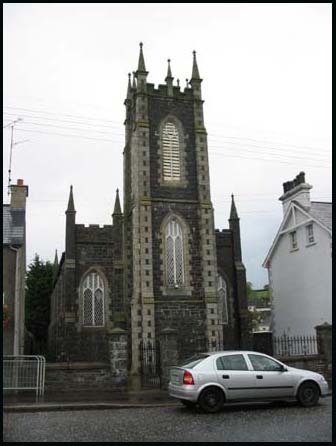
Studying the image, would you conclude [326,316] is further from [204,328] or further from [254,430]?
[254,430]

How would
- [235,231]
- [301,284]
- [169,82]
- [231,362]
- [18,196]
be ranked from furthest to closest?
1. [235,231]
2. [301,284]
3. [169,82]
4. [18,196]
5. [231,362]

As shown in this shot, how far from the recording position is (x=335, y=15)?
25.3ft

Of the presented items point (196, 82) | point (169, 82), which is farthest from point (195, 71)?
point (169, 82)

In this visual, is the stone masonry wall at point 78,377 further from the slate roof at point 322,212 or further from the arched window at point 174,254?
the slate roof at point 322,212

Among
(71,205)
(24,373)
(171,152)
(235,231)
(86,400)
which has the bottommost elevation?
(86,400)

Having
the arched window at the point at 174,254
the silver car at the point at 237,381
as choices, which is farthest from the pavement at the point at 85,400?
the arched window at the point at 174,254

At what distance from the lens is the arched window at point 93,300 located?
28647 mm

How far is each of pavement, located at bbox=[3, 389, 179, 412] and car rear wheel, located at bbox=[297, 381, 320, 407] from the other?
136 inches

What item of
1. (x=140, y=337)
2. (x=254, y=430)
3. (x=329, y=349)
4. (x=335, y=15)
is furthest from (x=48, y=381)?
(x=335, y=15)

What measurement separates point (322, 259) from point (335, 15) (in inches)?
806

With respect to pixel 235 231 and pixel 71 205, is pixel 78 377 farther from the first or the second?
pixel 235 231

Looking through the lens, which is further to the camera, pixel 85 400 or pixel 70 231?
pixel 70 231

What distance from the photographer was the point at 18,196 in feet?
79.4

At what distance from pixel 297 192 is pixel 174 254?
29.7 feet
